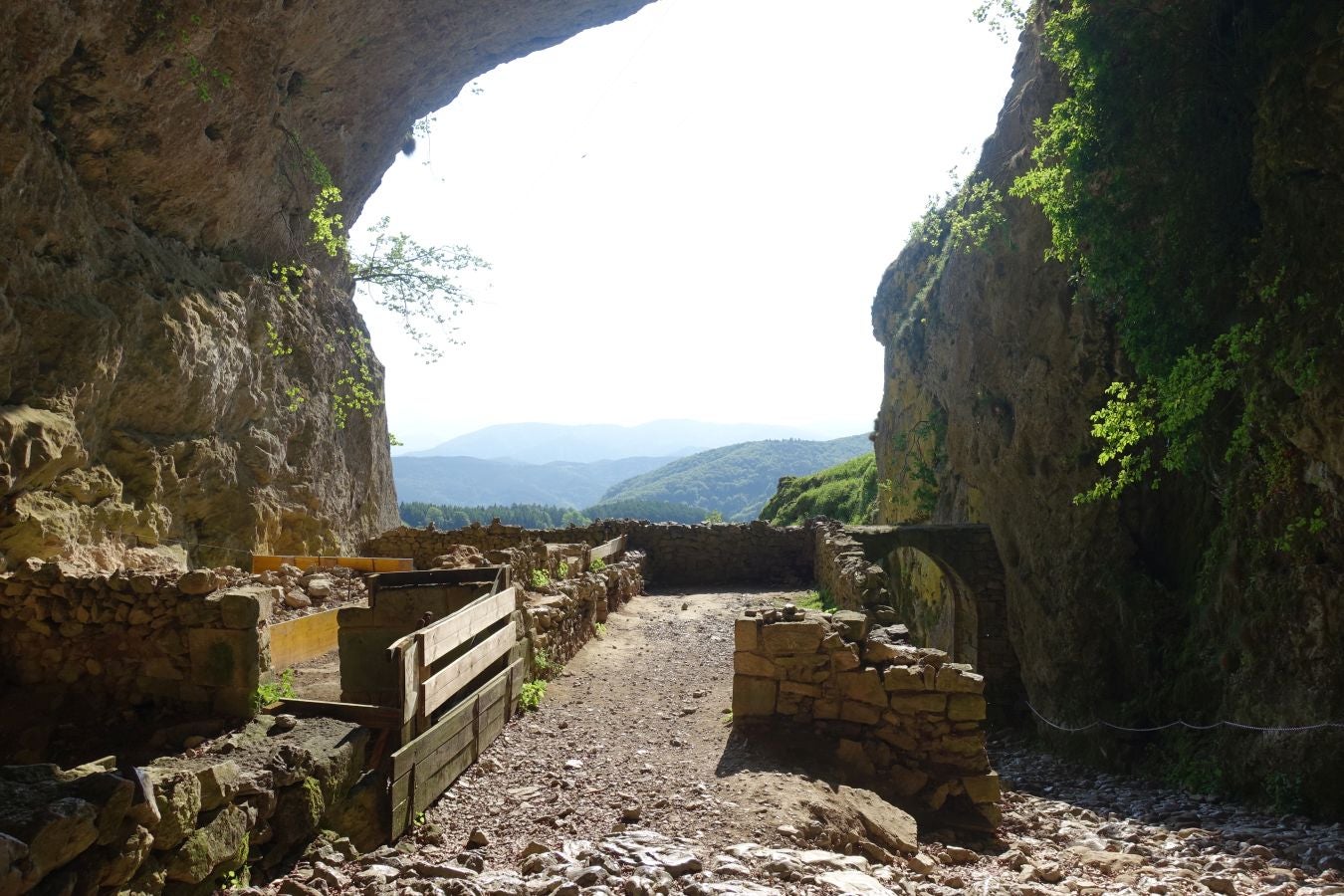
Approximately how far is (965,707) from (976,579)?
10.3 meters

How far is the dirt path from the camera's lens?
5395 mm

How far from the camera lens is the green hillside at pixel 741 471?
157m

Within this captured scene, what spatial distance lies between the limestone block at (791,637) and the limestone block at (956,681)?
0.97 m

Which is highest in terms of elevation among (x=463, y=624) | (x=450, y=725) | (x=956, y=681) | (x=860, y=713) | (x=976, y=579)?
Answer: (x=463, y=624)

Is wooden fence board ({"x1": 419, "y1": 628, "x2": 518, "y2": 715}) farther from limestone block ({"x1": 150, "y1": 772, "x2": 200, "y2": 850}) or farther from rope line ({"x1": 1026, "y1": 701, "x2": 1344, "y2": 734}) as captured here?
rope line ({"x1": 1026, "y1": 701, "x2": 1344, "y2": 734})

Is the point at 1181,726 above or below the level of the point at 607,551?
below

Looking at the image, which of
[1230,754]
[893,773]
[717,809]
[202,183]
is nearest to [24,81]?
[202,183]

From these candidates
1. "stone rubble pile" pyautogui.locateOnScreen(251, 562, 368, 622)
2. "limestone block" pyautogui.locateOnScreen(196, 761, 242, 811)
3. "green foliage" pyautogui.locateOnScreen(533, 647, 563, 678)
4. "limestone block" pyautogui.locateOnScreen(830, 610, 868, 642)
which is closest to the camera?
"limestone block" pyautogui.locateOnScreen(196, 761, 242, 811)

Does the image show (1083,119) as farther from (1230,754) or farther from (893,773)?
(893,773)

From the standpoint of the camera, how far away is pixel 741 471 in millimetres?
167000

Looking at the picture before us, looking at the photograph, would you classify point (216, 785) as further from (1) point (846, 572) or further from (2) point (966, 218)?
(2) point (966, 218)

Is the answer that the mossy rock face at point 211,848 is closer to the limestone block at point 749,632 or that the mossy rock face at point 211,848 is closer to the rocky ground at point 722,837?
the rocky ground at point 722,837

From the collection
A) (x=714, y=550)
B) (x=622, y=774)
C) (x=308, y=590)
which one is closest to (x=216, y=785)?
(x=622, y=774)

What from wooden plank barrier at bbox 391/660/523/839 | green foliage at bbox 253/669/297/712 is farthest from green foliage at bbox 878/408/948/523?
green foliage at bbox 253/669/297/712
